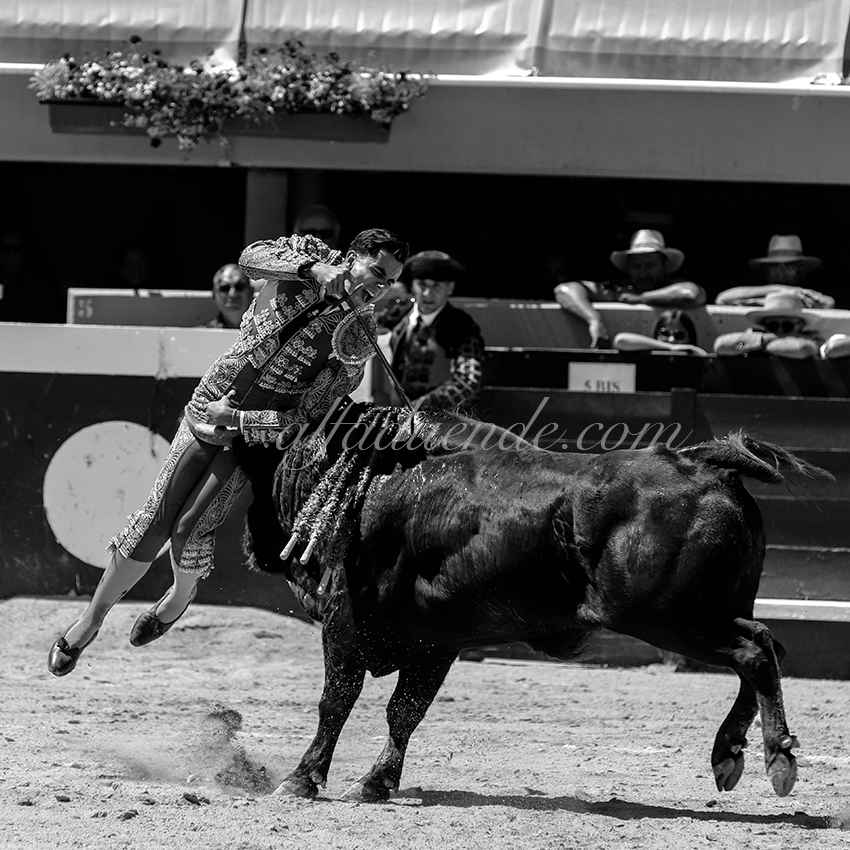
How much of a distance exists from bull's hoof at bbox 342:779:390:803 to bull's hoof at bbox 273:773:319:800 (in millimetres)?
99

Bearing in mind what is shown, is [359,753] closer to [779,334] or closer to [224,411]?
[224,411]

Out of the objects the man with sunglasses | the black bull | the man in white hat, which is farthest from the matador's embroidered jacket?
the man in white hat

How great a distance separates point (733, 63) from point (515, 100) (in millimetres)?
1294

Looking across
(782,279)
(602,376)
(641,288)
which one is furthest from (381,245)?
(782,279)

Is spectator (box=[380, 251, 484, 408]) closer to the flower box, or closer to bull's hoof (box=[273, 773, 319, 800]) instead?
the flower box

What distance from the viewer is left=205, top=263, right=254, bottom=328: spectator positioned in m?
7.05

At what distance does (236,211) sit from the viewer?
944cm

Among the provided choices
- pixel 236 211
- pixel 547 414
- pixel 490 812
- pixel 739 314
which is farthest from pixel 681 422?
pixel 236 211

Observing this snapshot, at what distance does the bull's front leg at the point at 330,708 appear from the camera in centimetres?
406

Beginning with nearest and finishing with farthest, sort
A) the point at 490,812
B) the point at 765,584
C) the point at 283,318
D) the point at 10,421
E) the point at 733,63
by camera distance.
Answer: the point at 490,812 < the point at 283,318 < the point at 765,584 < the point at 10,421 < the point at 733,63

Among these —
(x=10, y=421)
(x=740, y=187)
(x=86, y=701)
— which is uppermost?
(x=740, y=187)

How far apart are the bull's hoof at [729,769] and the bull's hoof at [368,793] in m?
0.96

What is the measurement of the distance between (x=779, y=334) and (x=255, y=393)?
11.3ft

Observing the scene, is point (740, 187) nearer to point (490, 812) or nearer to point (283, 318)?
point (283, 318)
